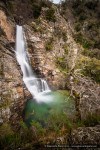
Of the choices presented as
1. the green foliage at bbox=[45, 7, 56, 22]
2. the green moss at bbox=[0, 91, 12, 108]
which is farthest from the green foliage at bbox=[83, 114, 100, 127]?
the green foliage at bbox=[45, 7, 56, 22]

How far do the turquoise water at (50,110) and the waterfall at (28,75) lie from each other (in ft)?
4.97

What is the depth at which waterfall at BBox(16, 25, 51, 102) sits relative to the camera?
3019cm

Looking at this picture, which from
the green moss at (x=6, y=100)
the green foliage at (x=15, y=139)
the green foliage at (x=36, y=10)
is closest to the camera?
the green foliage at (x=15, y=139)

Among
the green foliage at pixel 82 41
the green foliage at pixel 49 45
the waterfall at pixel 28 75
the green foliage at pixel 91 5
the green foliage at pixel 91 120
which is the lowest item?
the green foliage at pixel 91 120

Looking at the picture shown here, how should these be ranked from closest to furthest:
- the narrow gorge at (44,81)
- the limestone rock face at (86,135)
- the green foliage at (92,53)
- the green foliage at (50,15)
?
the limestone rock face at (86,135), the narrow gorge at (44,81), the green foliage at (50,15), the green foliage at (92,53)

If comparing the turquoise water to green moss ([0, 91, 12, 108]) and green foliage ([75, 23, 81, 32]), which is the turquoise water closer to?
green moss ([0, 91, 12, 108])

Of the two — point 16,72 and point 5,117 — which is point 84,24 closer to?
point 16,72

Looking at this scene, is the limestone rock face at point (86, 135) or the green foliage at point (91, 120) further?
the green foliage at point (91, 120)

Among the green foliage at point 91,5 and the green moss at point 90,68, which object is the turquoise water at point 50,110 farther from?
the green foliage at point 91,5

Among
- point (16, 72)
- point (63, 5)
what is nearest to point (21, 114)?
point (16, 72)

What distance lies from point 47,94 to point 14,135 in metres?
Answer: 12.5

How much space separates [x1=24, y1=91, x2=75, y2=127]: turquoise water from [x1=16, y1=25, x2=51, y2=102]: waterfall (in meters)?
1.51

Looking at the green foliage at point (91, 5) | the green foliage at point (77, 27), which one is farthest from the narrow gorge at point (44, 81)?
the green foliage at point (91, 5)

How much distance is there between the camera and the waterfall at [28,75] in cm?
3019
